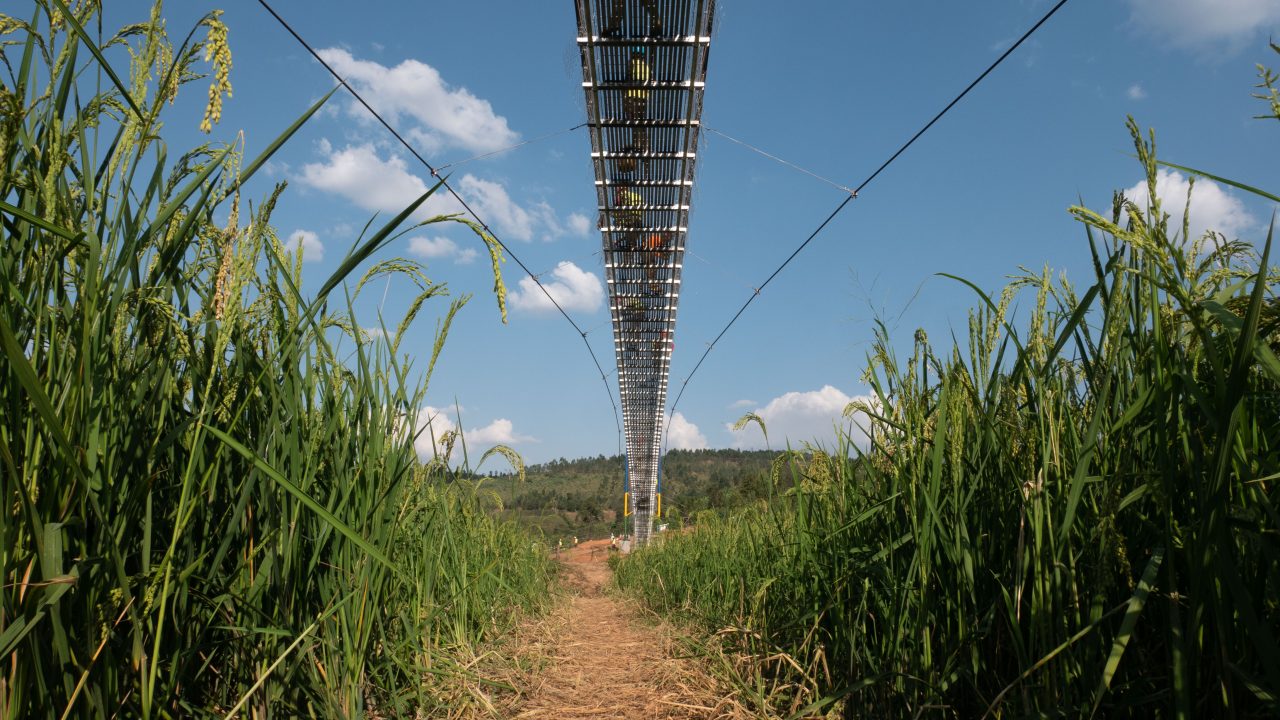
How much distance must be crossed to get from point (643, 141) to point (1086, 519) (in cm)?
958

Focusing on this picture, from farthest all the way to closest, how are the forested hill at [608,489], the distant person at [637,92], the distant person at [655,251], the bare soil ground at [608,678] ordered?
the distant person at [655,251] < the distant person at [637,92] < the forested hill at [608,489] < the bare soil ground at [608,678]

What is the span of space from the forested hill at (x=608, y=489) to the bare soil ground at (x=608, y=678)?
1.19 meters

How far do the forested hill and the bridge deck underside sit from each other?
14.3 feet

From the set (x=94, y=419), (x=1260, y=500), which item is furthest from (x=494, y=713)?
(x=1260, y=500)

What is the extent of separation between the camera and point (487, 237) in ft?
4.61

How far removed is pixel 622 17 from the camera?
8.26 meters

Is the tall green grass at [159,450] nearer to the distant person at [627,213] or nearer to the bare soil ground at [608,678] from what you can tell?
the bare soil ground at [608,678]

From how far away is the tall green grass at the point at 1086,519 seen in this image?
1.16 m

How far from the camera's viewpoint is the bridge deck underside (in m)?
8.38

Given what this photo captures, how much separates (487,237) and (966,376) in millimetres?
1374

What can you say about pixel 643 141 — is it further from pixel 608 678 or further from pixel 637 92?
pixel 608 678

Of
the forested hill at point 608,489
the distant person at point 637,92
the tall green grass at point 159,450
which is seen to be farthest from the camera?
the distant person at point 637,92

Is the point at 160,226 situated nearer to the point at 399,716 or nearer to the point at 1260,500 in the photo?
the point at 399,716

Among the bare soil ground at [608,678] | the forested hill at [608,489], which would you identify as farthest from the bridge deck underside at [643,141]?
the bare soil ground at [608,678]
